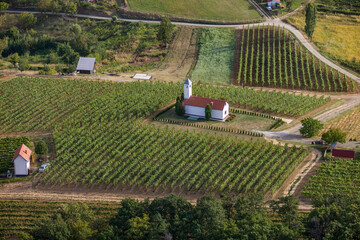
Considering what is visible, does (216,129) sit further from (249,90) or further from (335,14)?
(335,14)

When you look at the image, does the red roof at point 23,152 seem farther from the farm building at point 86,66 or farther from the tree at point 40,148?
the farm building at point 86,66

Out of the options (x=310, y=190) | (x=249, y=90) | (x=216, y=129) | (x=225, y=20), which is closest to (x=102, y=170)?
(x=216, y=129)

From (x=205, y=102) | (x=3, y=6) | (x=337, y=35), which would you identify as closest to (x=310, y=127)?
(x=205, y=102)

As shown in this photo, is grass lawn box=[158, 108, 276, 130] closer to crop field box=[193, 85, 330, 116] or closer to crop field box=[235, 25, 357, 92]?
crop field box=[193, 85, 330, 116]

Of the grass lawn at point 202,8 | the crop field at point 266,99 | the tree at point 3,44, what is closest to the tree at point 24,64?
the tree at point 3,44

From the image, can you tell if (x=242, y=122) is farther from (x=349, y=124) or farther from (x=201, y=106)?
(x=349, y=124)

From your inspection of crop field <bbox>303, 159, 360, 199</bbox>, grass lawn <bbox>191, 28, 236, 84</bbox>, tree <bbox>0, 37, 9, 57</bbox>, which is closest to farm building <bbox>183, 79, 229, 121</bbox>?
grass lawn <bbox>191, 28, 236, 84</bbox>

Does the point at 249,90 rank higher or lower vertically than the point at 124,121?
higher
